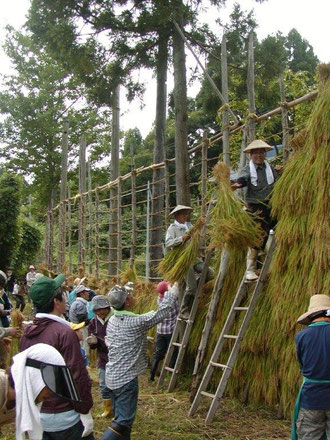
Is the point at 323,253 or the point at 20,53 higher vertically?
the point at 20,53

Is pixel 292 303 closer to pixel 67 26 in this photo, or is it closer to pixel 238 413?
pixel 238 413

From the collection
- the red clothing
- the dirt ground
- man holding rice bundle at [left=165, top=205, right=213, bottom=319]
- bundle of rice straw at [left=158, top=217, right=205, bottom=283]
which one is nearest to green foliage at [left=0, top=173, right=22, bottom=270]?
man holding rice bundle at [left=165, top=205, right=213, bottom=319]

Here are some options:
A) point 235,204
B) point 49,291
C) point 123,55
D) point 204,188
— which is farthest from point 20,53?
point 49,291

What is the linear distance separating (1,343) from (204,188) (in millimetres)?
4126

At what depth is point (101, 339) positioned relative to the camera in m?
6.33

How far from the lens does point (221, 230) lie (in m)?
5.77

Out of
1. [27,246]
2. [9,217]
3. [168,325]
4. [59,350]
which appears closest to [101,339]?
[168,325]

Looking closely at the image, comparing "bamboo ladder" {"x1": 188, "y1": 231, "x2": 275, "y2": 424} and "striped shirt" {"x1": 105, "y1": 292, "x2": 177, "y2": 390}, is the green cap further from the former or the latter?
"bamboo ladder" {"x1": 188, "y1": 231, "x2": 275, "y2": 424}

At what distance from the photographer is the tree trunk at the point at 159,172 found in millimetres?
10469

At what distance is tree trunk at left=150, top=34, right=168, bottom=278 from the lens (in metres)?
10.5

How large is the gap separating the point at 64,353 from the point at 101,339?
2.85 m

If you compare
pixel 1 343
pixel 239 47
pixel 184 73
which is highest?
pixel 239 47

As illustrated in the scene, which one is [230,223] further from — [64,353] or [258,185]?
[64,353]

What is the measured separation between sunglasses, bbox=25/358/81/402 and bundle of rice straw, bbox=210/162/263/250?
2.87 meters
